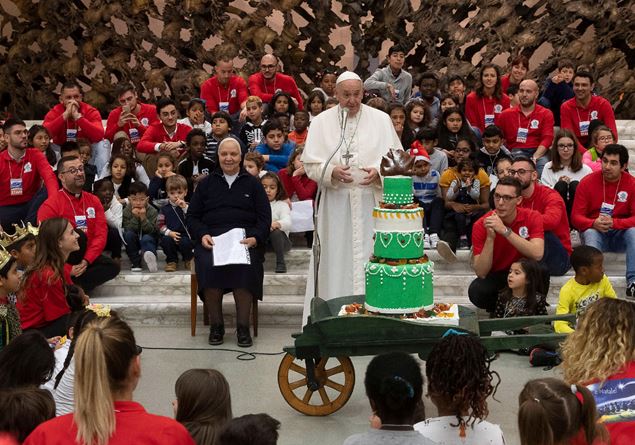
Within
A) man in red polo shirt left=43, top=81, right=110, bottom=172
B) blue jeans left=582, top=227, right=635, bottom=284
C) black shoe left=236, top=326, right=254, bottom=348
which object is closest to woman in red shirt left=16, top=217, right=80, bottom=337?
black shoe left=236, top=326, right=254, bottom=348

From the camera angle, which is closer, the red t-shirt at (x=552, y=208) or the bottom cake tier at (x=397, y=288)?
the bottom cake tier at (x=397, y=288)

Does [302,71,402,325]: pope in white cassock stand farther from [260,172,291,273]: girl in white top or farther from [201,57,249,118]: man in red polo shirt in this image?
[201,57,249,118]: man in red polo shirt

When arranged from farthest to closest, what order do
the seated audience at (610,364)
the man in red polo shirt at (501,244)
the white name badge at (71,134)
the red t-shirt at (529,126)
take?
the white name badge at (71,134)
the red t-shirt at (529,126)
the man in red polo shirt at (501,244)
the seated audience at (610,364)

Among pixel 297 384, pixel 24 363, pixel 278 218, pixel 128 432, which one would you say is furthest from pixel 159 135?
pixel 128 432

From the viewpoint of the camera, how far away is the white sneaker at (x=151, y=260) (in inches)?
372

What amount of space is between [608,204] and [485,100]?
291 cm

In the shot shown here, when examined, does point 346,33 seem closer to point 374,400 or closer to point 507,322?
point 507,322

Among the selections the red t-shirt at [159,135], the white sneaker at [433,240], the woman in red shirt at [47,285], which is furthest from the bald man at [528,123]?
the woman in red shirt at [47,285]

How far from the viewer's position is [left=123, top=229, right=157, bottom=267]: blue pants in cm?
948

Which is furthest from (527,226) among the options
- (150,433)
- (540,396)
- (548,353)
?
(150,433)

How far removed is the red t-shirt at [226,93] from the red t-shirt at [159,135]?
116 cm

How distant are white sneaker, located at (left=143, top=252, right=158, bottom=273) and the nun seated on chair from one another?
1.05 m

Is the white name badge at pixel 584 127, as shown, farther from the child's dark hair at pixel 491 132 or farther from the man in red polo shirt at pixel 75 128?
the man in red polo shirt at pixel 75 128

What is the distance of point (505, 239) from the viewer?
8.15 metres
